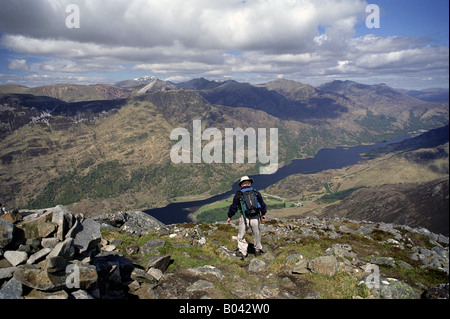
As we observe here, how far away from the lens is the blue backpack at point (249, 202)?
14766mm

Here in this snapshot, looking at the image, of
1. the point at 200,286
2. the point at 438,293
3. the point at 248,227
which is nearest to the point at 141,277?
the point at 200,286

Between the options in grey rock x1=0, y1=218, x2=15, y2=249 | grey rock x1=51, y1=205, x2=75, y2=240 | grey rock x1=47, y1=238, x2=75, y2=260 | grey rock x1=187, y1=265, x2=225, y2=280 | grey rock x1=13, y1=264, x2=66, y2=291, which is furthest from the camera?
grey rock x1=187, y1=265, x2=225, y2=280

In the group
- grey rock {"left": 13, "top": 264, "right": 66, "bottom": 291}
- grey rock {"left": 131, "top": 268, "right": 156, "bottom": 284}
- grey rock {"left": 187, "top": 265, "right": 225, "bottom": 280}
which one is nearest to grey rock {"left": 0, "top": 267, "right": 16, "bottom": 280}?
grey rock {"left": 13, "top": 264, "right": 66, "bottom": 291}

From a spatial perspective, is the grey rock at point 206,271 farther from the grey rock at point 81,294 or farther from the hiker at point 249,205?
the grey rock at point 81,294

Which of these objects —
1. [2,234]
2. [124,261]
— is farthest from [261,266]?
[2,234]

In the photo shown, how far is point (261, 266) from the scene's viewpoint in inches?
580

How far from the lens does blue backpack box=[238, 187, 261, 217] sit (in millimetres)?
14766

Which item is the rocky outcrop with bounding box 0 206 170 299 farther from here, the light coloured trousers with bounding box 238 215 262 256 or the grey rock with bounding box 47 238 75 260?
the light coloured trousers with bounding box 238 215 262 256

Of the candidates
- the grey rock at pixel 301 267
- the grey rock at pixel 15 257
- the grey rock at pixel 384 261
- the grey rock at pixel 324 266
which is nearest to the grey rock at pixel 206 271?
the grey rock at pixel 301 267

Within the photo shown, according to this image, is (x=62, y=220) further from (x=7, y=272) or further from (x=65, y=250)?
(x=7, y=272)

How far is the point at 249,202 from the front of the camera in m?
14.8

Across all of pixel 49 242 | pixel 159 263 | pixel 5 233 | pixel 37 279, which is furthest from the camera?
pixel 159 263
